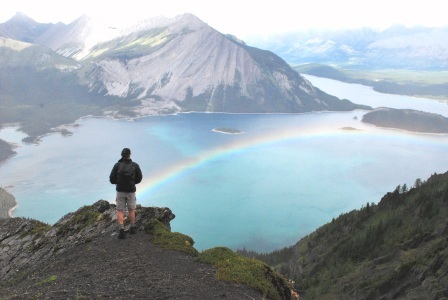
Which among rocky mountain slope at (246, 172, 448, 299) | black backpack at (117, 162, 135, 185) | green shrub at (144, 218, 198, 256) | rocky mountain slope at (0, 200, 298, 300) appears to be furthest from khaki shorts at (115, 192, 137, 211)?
rocky mountain slope at (246, 172, 448, 299)

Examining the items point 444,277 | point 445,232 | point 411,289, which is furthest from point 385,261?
point 444,277

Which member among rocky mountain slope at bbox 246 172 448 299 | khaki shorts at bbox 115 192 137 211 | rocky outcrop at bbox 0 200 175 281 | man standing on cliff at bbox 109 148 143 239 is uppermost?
man standing on cliff at bbox 109 148 143 239

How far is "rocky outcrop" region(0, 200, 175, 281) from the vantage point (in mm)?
28281

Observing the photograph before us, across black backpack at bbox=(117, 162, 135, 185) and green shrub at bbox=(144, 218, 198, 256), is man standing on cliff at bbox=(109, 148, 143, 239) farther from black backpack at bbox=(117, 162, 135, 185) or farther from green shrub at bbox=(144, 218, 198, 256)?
green shrub at bbox=(144, 218, 198, 256)

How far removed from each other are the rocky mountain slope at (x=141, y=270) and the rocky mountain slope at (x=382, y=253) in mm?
49510

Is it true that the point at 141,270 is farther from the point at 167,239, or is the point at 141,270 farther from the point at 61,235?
the point at 61,235

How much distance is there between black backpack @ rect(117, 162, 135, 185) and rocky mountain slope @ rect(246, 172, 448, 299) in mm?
53742

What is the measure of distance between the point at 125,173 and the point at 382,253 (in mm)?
114207

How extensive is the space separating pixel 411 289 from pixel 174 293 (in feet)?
225

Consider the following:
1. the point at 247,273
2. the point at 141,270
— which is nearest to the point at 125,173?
the point at 141,270

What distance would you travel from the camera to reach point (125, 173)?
23.8 metres

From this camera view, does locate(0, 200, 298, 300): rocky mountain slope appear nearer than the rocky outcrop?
Yes

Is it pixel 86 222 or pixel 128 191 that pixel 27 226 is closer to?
pixel 86 222

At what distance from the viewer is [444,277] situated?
63.4 meters
